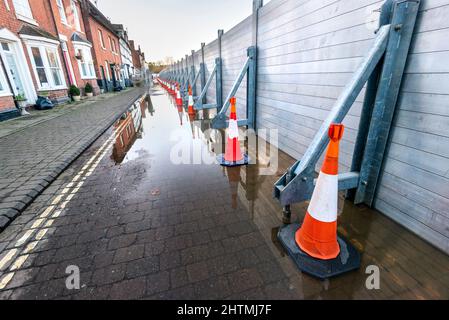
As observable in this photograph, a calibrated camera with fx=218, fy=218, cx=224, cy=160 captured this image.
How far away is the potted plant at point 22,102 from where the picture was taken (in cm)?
1029

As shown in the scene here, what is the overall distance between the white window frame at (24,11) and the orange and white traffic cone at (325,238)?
16146mm

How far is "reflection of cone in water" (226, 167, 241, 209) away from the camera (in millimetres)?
3449

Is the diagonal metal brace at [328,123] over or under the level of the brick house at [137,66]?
under

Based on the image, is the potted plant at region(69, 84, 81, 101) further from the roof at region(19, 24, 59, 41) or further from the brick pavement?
the brick pavement

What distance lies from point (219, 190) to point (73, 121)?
28.3 feet

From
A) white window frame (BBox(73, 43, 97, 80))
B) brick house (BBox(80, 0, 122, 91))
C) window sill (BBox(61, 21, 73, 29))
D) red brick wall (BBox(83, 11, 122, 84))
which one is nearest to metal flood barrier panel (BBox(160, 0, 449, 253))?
window sill (BBox(61, 21, 73, 29))

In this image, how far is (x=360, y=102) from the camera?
3.18m

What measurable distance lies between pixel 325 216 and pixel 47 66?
1715 centimetres

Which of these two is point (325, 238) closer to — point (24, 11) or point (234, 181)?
point (234, 181)

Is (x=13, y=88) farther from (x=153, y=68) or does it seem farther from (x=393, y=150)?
(x=153, y=68)

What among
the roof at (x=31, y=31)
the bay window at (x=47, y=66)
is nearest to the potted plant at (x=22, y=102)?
the bay window at (x=47, y=66)

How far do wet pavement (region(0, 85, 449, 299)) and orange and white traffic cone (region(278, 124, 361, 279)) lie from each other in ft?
0.31

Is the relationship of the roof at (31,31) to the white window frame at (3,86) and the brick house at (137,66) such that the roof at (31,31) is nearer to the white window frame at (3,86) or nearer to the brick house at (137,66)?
the white window frame at (3,86)
